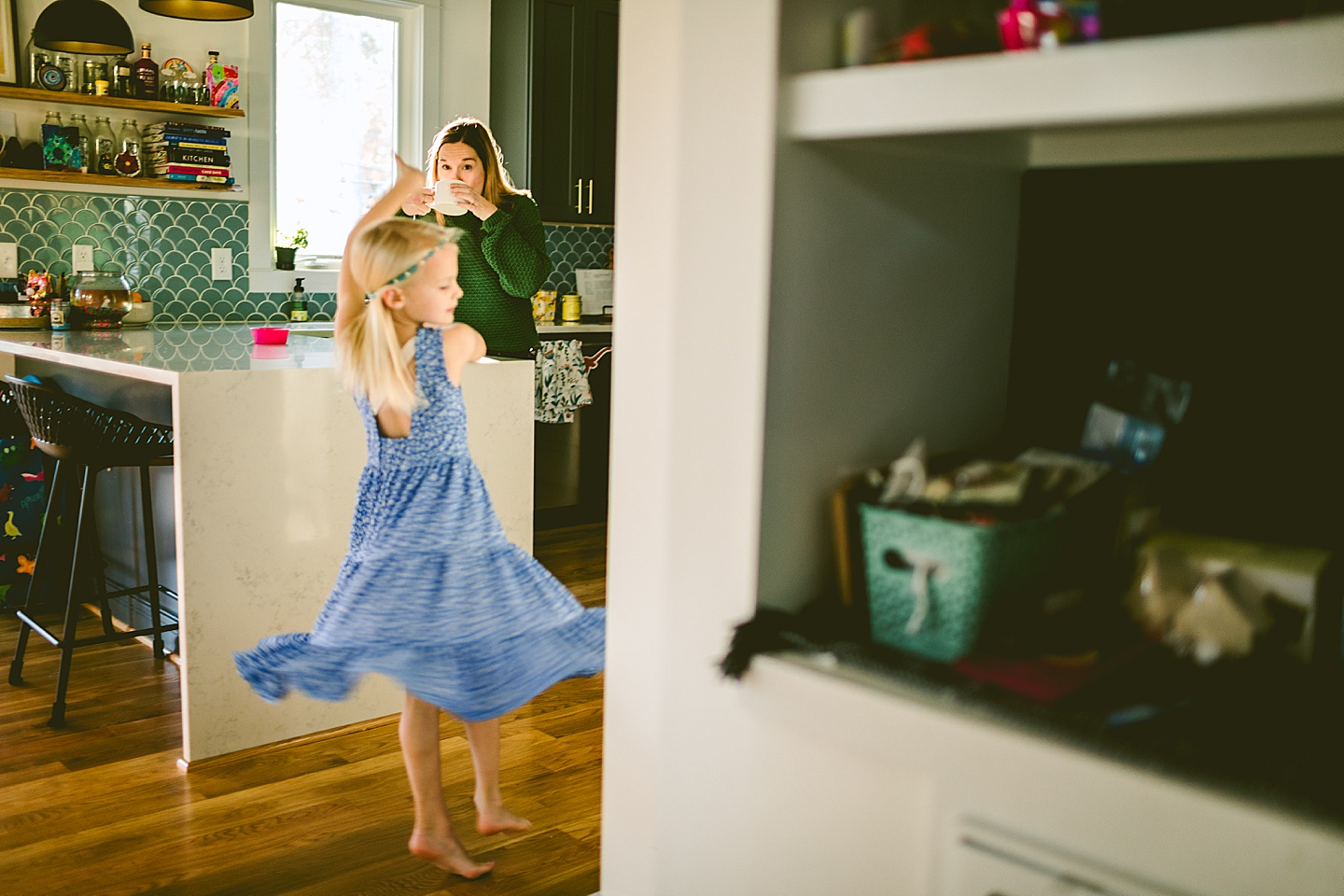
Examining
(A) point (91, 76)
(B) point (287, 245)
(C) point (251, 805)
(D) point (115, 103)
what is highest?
(A) point (91, 76)

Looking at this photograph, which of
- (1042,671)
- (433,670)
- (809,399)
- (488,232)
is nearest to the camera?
(1042,671)

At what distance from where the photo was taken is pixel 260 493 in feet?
8.90

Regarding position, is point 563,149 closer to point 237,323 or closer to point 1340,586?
point 237,323

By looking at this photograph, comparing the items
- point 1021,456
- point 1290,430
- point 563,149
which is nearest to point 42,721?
point 1021,456

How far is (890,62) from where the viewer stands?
894 mm

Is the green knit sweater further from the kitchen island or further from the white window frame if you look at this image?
the white window frame

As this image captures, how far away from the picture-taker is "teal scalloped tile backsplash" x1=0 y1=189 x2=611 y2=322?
4453 millimetres

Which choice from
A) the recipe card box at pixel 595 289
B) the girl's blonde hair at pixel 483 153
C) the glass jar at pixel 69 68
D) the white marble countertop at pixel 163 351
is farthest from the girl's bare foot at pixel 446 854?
the recipe card box at pixel 595 289

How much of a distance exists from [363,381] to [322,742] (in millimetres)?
1141

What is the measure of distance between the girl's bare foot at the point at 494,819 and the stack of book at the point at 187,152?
329 centimetres

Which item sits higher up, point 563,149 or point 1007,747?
point 563,149

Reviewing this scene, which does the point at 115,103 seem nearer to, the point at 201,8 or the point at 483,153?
the point at 201,8

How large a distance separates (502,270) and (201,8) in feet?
Result: 4.23

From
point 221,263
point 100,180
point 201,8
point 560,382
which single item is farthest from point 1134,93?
point 221,263
